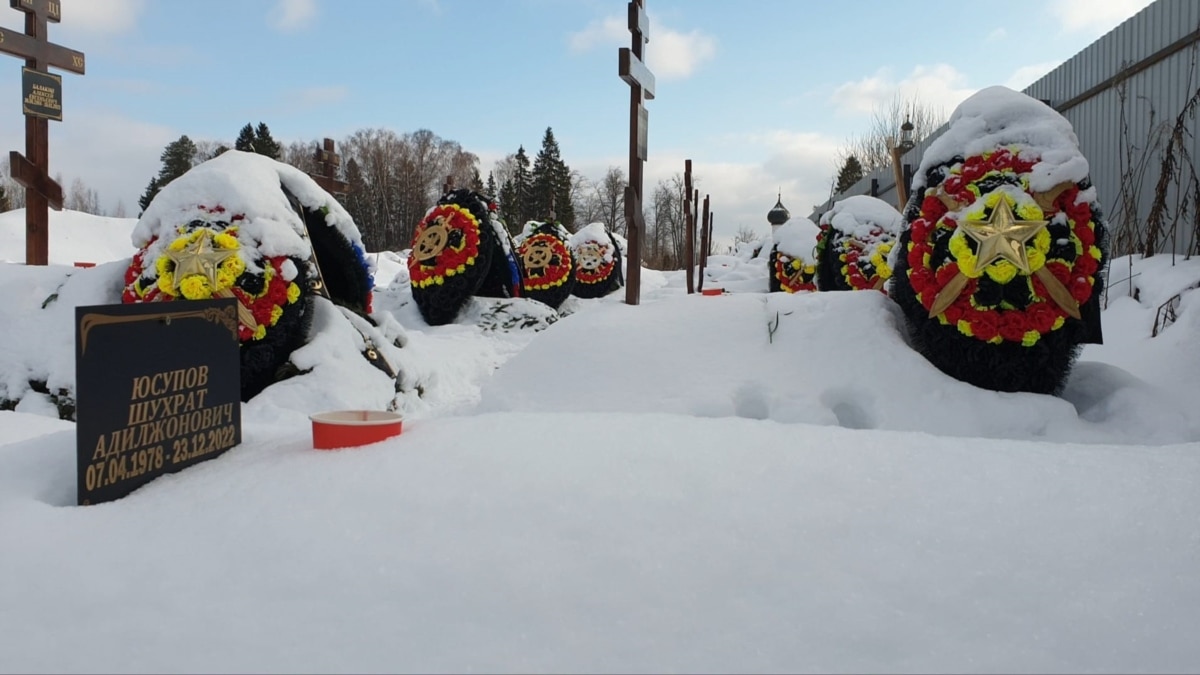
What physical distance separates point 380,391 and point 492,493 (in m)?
4.04

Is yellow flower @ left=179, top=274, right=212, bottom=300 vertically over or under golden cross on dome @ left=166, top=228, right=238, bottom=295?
under

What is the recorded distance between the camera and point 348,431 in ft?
8.43

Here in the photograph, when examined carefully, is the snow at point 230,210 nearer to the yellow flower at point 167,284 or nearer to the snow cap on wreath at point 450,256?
the yellow flower at point 167,284

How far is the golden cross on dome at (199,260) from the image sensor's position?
5.09 m

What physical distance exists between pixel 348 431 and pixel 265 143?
3487cm

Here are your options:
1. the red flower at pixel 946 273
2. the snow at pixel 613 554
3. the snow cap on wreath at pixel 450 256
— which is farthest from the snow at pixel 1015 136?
the snow cap on wreath at pixel 450 256

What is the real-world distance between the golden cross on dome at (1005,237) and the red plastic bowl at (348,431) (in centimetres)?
312

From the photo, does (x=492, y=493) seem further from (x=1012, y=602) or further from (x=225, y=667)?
(x=1012, y=602)

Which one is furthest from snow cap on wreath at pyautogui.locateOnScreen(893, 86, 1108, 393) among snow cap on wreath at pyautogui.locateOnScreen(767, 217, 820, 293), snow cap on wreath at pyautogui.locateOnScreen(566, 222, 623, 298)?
snow cap on wreath at pyautogui.locateOnScreen(566, 222, 623, 298)

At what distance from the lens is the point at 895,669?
1354 mm

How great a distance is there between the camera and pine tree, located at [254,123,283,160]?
3167cm

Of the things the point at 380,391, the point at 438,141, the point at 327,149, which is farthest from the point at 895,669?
the point at 438,141

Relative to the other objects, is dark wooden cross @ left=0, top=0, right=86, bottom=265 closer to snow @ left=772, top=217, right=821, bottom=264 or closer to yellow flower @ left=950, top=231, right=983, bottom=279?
snow @ left=772, top=217, right=821, bottom=264

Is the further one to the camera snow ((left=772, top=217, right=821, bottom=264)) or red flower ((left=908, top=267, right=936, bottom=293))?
snow ((left=772, top=217, right=821, bottom=264))
